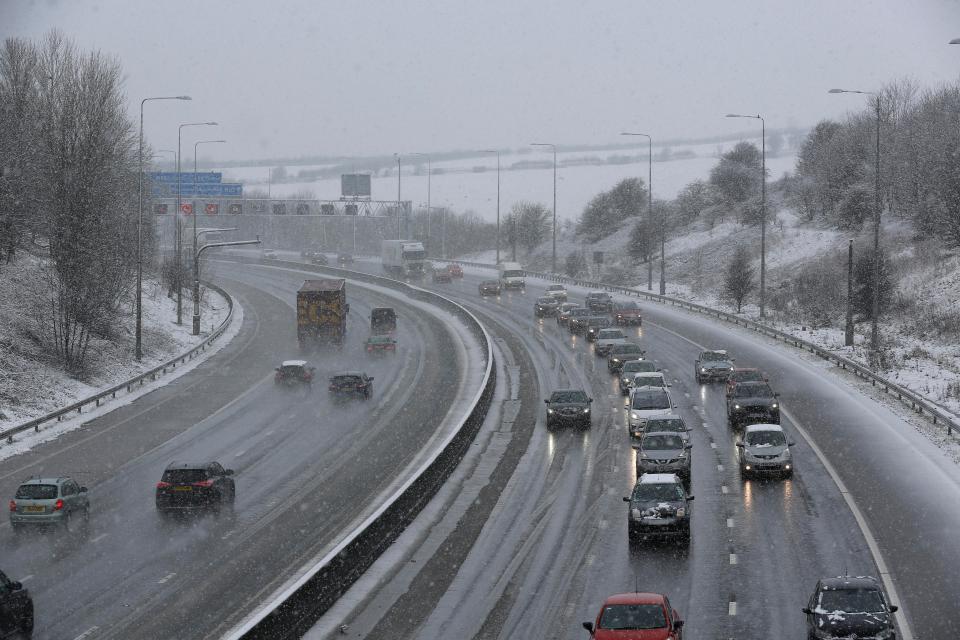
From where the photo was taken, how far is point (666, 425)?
3597 cm

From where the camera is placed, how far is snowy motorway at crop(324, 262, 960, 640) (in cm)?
2119

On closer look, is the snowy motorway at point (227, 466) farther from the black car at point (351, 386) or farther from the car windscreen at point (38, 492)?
the car windscreen at point (38, 492)

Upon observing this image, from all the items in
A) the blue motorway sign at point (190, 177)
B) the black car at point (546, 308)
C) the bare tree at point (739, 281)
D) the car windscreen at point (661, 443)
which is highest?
the blue motorway sign at point (190, 177)

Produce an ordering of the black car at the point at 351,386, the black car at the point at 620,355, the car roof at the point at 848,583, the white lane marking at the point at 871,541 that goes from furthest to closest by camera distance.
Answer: the black car at the point at 620,355, the black car at the point at 351,386, the white lane marking at the point at 871,541, the car roof at the point at 848,583

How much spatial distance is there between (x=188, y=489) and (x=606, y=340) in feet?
110

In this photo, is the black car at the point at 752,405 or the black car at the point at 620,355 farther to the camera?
the black car at the point at 620,355

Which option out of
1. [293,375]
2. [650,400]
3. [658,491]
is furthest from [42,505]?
[293,375]

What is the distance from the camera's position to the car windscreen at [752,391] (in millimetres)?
41562

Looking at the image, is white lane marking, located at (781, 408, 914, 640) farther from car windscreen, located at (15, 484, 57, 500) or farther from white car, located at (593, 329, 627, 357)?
white car, located at (593, 329, 627, 357)

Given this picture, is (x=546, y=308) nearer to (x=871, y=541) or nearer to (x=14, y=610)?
(x=871, y=541)

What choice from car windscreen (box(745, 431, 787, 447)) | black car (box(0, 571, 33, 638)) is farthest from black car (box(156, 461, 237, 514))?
car windscreen (box(745, 431, 787, 447))

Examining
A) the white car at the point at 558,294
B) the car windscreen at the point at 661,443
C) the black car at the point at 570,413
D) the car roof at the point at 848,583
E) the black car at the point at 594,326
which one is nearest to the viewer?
the car roof at the point at 848,583

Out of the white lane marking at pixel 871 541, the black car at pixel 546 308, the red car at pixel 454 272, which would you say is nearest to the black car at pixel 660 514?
the white lane marking at pixel 871 541

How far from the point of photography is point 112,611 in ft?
70.5
